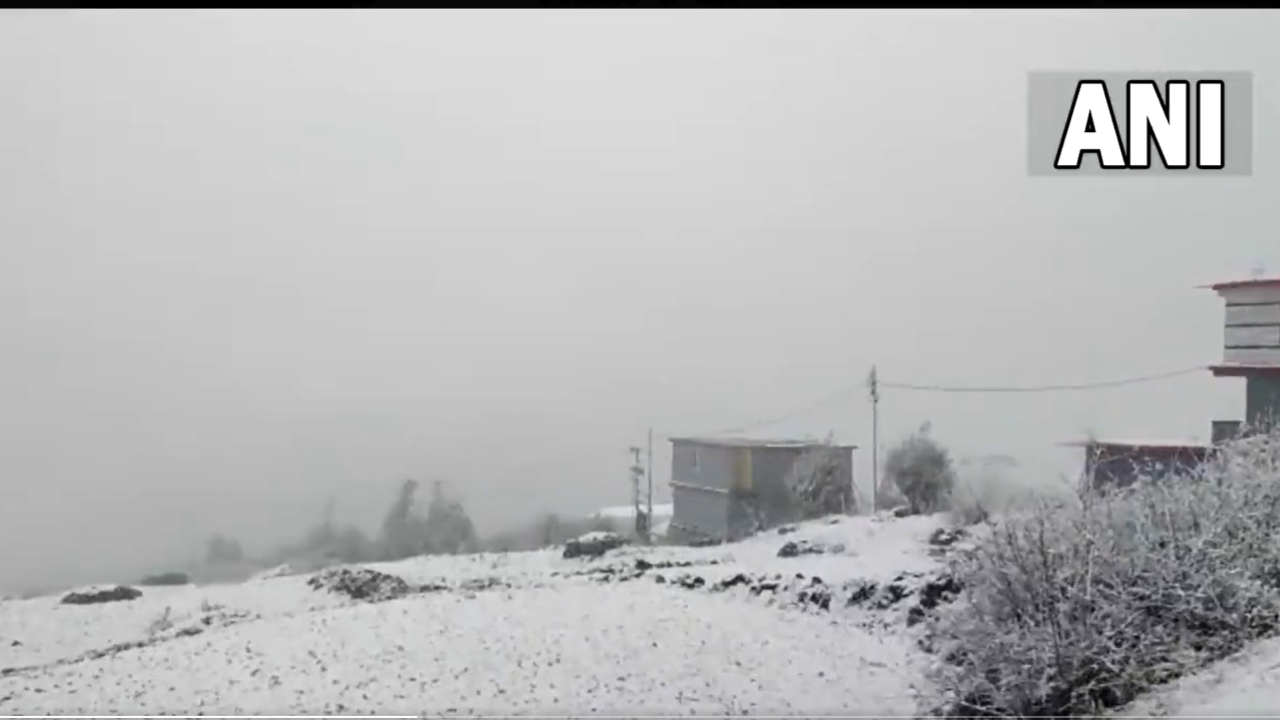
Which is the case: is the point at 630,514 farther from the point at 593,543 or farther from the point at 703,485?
the point at 703,485

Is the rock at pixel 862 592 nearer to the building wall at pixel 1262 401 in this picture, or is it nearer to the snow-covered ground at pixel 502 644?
the snow-covered ground at pixel 502 644

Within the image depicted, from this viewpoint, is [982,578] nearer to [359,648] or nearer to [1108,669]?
[1108,669]

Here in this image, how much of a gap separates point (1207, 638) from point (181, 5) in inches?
194

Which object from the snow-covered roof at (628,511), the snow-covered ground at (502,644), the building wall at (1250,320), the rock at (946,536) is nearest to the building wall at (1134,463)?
the building wall at (1250,320)

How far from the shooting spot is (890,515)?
4.57 metres

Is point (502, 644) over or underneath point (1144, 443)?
underneath

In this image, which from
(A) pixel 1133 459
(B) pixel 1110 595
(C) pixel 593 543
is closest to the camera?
(B) pixel 1110 595

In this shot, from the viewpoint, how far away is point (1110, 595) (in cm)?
423

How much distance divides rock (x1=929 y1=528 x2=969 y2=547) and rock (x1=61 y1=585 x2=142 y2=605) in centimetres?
344

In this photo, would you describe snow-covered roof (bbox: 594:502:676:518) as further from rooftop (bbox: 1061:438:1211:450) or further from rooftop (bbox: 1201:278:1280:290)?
rooftop (bbox: 1201:278:1280:290)

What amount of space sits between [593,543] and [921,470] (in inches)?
57.9

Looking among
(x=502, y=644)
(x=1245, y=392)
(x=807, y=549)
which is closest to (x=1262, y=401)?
(x=1245, y=392)

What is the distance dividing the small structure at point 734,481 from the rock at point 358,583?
4.37 ft

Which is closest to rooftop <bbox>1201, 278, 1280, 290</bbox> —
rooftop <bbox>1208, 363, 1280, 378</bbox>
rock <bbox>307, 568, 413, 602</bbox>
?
rooftop <bbox>1208, 363, 1280, 378</bbox>
